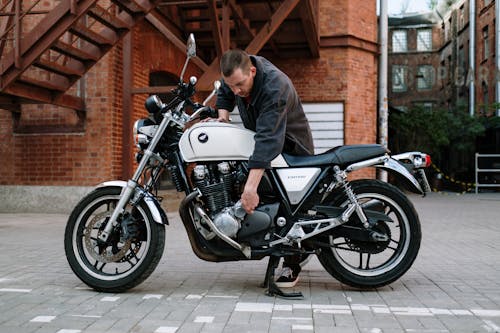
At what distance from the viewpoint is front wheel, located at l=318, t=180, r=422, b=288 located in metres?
3.93

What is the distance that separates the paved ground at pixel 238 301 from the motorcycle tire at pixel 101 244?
11 cm

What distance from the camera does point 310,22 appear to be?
38.1 ft

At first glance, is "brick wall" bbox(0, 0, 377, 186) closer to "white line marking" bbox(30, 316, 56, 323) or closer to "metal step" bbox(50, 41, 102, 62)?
"metal step" bbox(50, 41, 102, 62)

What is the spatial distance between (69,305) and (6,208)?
275 inches

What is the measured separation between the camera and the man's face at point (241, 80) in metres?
3.68

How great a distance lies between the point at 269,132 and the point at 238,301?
1.13m

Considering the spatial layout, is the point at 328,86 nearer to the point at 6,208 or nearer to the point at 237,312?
the point at 6,208

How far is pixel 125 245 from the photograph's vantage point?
3934 mm

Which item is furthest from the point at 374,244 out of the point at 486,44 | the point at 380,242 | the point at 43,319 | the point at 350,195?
the point at 486,44

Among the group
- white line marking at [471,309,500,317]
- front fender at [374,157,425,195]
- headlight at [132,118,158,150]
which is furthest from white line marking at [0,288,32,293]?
white line marking at [471,309,500,317]

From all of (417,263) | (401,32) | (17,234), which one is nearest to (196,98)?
(17,234)

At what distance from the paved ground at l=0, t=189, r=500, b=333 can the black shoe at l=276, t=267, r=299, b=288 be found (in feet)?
0.36

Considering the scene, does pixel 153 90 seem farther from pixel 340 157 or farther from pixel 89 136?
pixel 340 157

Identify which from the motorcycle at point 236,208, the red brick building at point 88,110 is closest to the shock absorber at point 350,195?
the motorcycle at point 236,208
